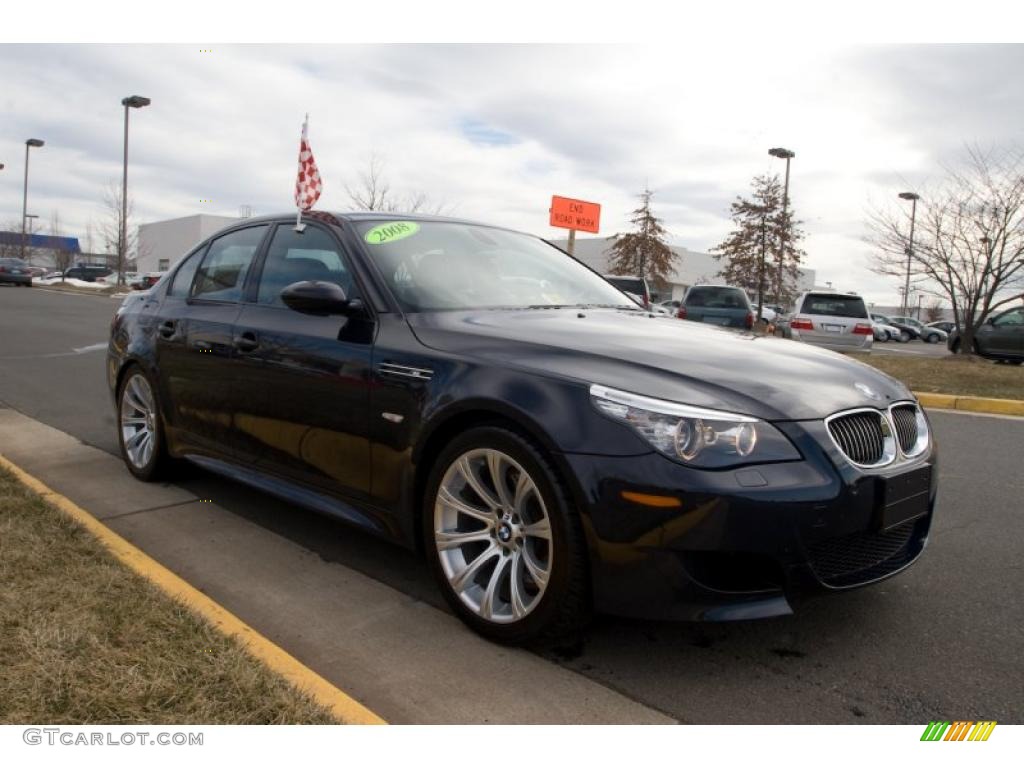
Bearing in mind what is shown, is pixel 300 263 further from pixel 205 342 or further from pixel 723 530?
pixel 723 530

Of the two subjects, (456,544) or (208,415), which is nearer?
(456,544)

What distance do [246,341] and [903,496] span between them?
2.89m

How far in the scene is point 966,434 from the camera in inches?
294

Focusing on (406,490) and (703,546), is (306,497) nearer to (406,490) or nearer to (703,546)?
(406,490)

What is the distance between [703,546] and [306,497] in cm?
192

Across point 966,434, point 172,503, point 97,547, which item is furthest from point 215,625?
Answer: point 966,434

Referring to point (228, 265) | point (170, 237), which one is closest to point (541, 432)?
point (228, 265)

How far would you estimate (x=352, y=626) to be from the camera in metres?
3.14

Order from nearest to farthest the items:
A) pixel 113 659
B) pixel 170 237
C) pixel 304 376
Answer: pixel 113 659 < pixel 304 376 < pixel 170 237

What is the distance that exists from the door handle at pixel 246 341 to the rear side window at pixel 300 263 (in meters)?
0.19

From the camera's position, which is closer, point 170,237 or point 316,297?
point 316,297

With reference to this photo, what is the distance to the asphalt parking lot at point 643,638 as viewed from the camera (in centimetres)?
259
